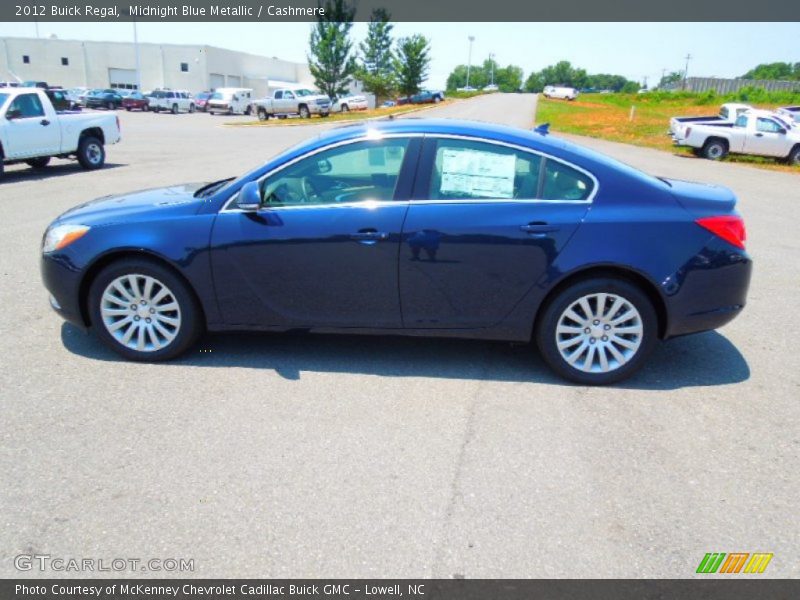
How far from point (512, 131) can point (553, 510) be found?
8.71ft

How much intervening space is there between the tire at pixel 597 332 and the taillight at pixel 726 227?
23.9 inches

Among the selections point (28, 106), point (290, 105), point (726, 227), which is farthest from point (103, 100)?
point (726, 227)

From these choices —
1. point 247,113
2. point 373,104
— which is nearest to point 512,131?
point 247,113

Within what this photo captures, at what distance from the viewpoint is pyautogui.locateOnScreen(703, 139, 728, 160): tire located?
68.4ft

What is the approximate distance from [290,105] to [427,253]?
38.7 metres

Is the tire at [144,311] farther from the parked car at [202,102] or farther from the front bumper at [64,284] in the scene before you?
the parked car at [202,102]

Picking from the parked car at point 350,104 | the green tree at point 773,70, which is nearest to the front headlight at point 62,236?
the parked car at point 350,104

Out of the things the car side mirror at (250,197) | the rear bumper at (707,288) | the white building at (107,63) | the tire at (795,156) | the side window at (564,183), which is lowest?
the tire at (795,156)

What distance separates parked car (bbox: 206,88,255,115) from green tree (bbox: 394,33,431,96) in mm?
25108

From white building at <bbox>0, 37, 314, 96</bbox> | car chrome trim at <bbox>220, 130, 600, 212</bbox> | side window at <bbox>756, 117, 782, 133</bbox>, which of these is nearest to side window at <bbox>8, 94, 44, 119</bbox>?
car chrome trim at <bbox>220, 130, 600, 212</bbox>

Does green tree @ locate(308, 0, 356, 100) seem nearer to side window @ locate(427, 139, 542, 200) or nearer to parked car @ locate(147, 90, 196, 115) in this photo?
parked car @ locate(147, 90, 196, 115)

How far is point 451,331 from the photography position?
13.6 feet

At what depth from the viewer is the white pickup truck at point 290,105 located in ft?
129

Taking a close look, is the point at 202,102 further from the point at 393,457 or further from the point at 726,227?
the point at 393,457
